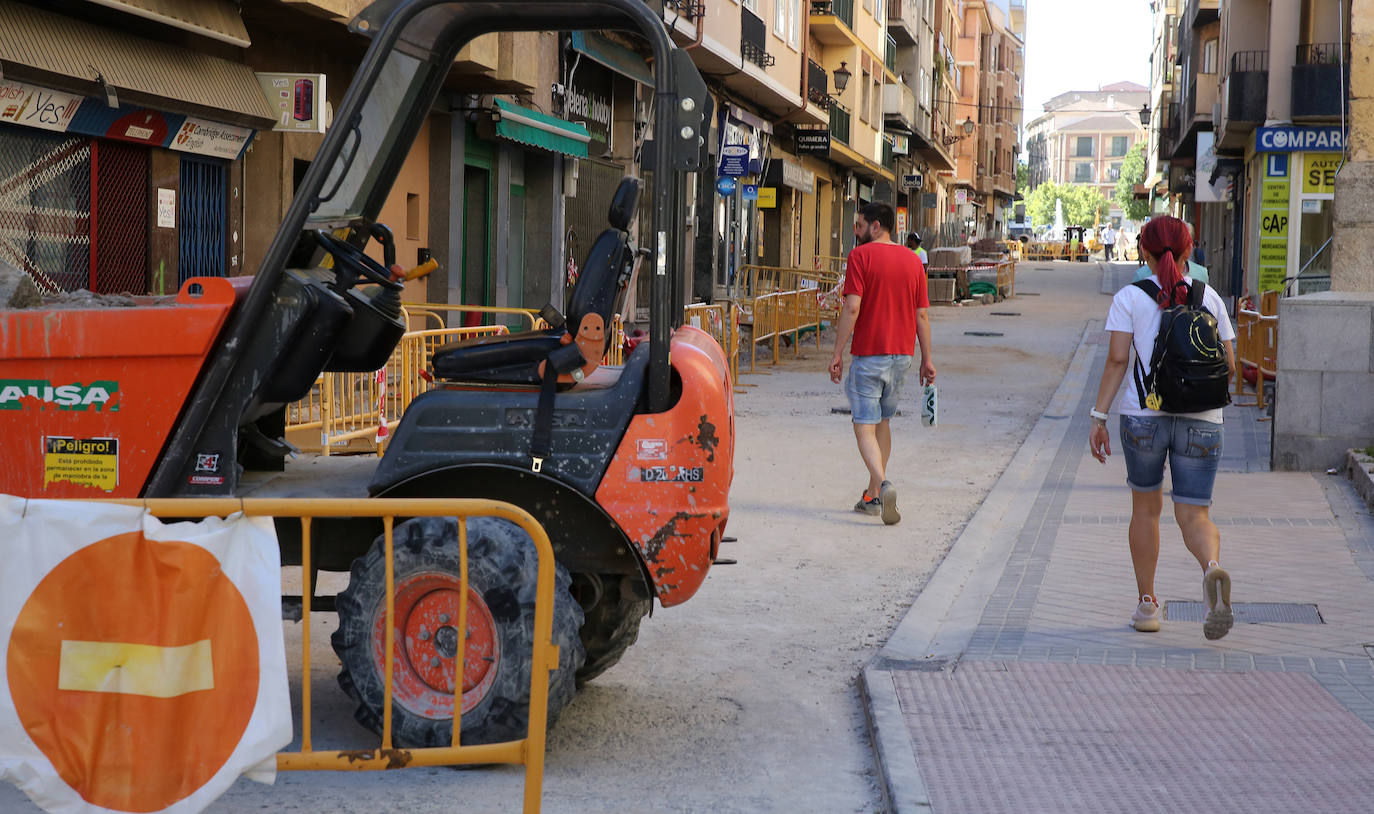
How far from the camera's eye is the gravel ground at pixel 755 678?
14.6 feet

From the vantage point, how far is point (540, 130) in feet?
65.4

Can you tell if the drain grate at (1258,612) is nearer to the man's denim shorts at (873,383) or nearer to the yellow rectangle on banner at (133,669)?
the man's denim shorts at (873,383)

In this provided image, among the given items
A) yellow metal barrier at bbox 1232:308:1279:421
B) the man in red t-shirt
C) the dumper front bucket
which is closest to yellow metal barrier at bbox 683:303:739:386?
yellow metal barrier at bbox 1232:308:1279:421

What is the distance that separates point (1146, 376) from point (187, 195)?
1000 centimetres

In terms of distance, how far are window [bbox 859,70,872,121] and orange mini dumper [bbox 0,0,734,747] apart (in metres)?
38.5

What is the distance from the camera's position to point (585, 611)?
533 centimetres

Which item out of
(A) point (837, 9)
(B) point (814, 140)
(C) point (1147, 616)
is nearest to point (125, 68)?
(C) point (1147, 616)

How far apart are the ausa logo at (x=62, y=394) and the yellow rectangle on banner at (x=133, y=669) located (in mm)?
1371

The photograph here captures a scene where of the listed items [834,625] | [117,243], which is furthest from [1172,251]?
[117,243]

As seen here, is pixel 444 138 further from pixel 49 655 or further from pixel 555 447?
pixel 49 655

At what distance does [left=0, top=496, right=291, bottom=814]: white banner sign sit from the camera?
3604 millimetres

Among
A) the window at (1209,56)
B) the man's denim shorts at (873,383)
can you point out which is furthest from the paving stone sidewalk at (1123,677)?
the window at (1209,56)

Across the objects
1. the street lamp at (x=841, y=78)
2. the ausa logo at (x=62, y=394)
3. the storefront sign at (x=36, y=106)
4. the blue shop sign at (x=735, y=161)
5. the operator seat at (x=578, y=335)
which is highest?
the street lamp at (x=841, y=78)

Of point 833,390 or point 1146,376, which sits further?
point 833,390
